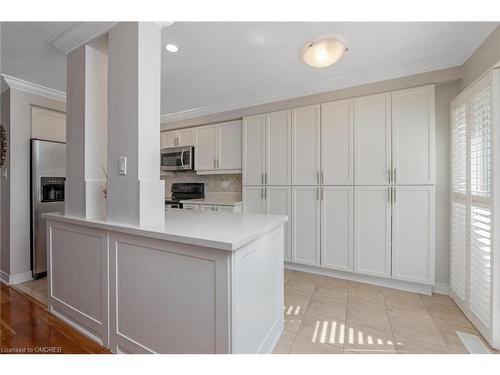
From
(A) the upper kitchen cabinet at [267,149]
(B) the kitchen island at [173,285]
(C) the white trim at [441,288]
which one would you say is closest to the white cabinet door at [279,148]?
(A) the upper kitchen cabinet at [267,149]

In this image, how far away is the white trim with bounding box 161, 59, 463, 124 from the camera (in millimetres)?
2257

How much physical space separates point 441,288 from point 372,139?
1.72 m

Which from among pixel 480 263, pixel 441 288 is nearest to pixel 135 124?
pixel 480 263

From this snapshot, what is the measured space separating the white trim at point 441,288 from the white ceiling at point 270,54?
7.19ft

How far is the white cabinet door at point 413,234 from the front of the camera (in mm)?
2328

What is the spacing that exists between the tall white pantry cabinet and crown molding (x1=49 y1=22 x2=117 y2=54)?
2.00 meters

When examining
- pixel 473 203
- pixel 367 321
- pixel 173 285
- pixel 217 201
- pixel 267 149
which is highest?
pixel 267 149

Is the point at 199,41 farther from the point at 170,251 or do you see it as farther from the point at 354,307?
the point at 354,307

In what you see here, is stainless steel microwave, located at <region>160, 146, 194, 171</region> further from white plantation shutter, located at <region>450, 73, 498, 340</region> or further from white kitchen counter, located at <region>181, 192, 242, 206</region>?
white plantation shutter, located at <region>450, 73, 498, 340</region>

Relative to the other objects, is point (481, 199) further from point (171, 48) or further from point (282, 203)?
point (171, 48)

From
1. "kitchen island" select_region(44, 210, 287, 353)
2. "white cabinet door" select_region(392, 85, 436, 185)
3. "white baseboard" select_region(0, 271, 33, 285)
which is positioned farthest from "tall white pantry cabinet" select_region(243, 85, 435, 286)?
"white baseboard" select_region(0, 271, 33, 285)

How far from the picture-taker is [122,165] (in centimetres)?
149

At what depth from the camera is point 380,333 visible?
176cm

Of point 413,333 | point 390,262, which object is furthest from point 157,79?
point 390,262
